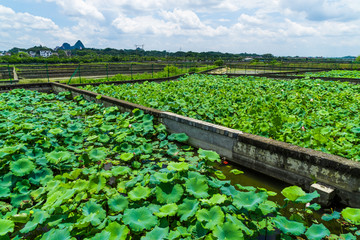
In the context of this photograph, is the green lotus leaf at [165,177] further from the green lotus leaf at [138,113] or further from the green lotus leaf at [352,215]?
the green lotus leaf at [138,113]

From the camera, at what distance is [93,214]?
2.31 meters

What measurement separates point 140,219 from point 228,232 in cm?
89

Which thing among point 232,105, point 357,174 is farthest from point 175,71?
point 357,174

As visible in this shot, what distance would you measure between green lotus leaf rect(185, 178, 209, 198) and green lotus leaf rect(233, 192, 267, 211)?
350mm

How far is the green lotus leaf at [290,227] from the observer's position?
6.72ft

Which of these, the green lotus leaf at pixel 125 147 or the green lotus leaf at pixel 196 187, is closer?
the green lotus leaf at pixel 196 187

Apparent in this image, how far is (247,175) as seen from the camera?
4.17 metres

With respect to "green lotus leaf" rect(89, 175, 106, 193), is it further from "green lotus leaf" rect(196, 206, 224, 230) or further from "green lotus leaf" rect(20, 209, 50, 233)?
"green lotus leaf" rect(196, 206, 224, 230)

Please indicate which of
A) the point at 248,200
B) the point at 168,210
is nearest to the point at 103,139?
the point at 168,210

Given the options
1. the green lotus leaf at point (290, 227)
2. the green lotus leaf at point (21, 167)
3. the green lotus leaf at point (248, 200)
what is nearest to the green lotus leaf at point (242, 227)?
the green lotus leaf at point (248, 200)

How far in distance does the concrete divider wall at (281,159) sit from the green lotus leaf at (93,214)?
2883 millimetres

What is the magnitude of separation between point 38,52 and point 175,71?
150 meters

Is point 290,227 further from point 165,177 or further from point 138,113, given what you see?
point 138,113

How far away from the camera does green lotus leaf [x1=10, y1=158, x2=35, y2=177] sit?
3.22 m
